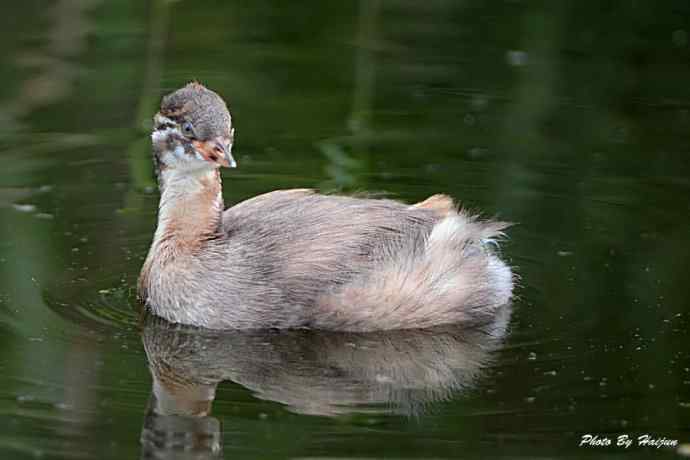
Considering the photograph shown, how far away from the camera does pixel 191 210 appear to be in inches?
324

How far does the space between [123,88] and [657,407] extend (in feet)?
18.6

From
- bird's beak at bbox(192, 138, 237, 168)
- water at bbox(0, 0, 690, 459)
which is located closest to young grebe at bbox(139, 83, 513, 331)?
bird's beak at bbox(192, 138, 237, 168)

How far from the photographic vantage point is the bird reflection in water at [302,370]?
22.4 feet

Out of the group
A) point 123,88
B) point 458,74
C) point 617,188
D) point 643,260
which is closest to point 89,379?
point 643,260

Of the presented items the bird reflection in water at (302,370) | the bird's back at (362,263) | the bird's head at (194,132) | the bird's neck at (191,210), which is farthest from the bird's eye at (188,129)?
the bird reflection in water at (302,370)

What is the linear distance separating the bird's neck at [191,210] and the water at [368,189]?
1.32ft

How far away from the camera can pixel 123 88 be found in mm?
11445

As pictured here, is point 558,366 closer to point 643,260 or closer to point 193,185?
point 643,260

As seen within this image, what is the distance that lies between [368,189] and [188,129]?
1.98m

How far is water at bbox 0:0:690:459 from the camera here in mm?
6773

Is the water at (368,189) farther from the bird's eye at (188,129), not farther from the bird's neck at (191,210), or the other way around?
the bird's eye at (188,129)

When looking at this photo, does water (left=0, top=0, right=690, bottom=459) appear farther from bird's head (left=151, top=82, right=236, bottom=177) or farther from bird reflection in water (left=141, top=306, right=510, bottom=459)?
bird's head (left=151, top=82, right=236, bottom=177)

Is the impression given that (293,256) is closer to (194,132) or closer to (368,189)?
(194,132)

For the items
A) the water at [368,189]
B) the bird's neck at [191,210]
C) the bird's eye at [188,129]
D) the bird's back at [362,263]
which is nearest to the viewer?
the water at [368,189]
